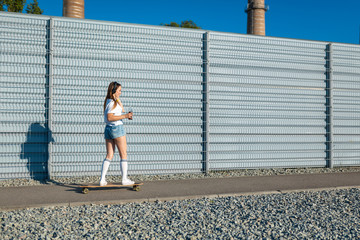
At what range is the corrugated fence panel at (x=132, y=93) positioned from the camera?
7461 millimetres

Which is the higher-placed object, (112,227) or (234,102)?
(234,102)

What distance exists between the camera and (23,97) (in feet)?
23.7

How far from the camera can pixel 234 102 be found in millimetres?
8500

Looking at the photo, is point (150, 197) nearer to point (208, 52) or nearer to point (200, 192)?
point (200, 192)

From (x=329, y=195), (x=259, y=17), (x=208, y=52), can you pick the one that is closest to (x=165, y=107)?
(x=208, y=52)

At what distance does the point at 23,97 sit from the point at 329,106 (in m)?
7.34

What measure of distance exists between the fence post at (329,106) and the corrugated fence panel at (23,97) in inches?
272

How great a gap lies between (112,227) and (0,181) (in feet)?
13.3

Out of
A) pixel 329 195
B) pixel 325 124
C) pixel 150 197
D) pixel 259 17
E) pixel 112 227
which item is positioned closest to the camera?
pixel 112 227

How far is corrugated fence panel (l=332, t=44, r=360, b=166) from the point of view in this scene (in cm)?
931

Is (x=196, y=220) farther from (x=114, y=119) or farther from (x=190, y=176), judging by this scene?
(x=190, y=176)

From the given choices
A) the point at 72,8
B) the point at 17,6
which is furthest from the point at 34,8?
the point at 72,8

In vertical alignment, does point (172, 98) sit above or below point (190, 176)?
above

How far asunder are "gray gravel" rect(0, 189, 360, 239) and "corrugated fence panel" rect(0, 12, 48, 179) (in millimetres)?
2649
